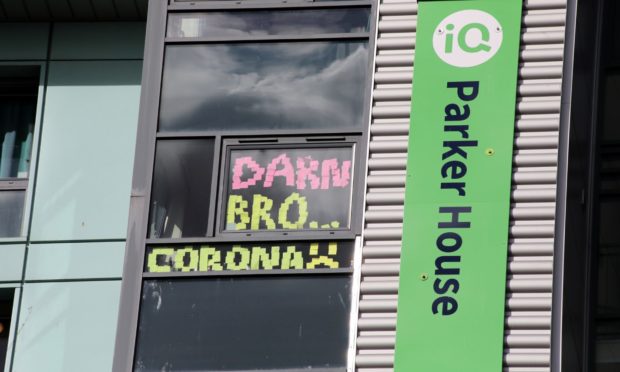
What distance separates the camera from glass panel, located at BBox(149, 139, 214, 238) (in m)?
16.0

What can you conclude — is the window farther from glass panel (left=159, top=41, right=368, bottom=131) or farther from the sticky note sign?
the sticky note sign

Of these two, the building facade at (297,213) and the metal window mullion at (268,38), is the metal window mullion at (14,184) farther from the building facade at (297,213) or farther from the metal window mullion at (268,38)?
the metal window mullion at (268,38)

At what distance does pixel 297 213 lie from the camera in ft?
52.1

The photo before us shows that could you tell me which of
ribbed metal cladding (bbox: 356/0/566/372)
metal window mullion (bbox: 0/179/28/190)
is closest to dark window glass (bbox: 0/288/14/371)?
metal window mullion (bbox: 0/179/28/190)

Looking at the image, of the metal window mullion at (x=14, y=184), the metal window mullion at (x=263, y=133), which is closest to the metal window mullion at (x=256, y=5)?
the metal window mullion at (x=263, y=133)

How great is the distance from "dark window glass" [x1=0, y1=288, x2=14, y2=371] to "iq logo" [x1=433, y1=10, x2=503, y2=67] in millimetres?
5209

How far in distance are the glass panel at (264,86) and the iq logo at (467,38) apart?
766 mm

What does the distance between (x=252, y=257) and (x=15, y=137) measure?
4.26 m

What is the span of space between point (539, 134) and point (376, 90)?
161 cm

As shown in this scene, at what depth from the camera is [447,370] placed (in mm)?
14922

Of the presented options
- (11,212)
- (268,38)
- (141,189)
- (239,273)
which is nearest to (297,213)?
(239,273)

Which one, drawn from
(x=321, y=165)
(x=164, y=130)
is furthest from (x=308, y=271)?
(x=164, y=130)

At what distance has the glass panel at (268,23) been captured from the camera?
16.6m

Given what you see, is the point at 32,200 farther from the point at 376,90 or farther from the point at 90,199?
the point at 376,90
